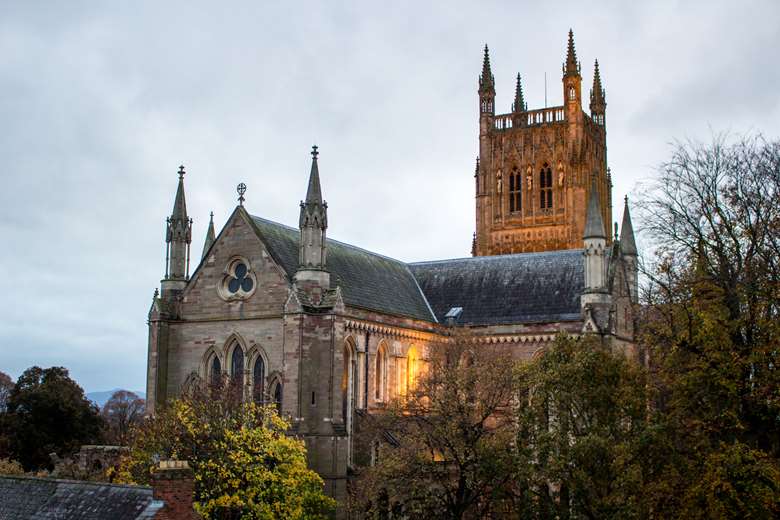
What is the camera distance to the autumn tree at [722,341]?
27.1 metres

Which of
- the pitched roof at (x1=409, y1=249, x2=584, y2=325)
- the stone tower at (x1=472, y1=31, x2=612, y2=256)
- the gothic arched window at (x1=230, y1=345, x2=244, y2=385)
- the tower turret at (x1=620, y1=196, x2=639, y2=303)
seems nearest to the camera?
the gothic arched window at (x1=230, y1=345, x2=244, y2=385)

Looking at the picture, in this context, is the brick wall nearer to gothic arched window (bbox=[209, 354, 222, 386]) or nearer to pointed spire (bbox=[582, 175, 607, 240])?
gothic arched window (bbox=[209, 354, 222, 386])

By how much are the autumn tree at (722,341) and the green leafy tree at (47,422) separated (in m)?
50.4

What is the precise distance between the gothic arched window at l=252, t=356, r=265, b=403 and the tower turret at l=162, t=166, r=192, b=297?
6483 mm

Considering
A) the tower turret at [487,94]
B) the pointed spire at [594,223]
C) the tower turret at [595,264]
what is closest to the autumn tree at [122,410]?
the tower turret at [487,94]

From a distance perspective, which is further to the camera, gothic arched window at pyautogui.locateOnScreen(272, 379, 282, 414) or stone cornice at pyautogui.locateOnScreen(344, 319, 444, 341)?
stone cornice at pyautogui.locateOnScreen(344, 319, 444, 341)

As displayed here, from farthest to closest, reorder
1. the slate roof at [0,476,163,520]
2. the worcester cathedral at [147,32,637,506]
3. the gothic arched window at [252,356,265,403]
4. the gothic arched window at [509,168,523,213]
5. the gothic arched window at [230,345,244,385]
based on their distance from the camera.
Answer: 1. the gothic arched window at [509,168,523,213]
2. the gothic arched window at [230,345,244,385]
3. the gothic arched window at [252,356,265,403]
4. the worcester cathedral at [147,32,637,506]
5. the slate roof at [0,476,163,520]

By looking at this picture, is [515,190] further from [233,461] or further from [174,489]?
[174,489]

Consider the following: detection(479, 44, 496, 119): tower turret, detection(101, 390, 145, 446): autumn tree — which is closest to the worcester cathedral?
detection(479, 44, 496, 119): tower turret

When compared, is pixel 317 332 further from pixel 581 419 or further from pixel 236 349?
pixel 581 419

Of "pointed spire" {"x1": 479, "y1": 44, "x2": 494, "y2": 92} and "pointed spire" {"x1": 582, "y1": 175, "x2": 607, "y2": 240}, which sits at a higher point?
"pointed spire" {"x1": 479, "y1": 44, "x2": 494, "y2": 92}

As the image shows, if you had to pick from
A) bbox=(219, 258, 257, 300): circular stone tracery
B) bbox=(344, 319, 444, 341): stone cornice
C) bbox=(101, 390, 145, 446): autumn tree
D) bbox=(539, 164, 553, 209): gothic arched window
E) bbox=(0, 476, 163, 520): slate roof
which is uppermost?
bbox=(539, 164, 553, 209): gothic arched window

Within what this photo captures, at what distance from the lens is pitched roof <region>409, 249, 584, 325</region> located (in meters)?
55.3

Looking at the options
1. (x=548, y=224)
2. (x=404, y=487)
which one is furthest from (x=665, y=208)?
(x=548, y=224)
